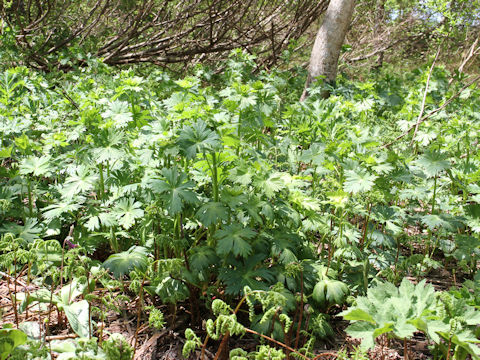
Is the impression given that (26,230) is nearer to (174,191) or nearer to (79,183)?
(79,183)

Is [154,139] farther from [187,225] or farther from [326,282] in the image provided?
[326,282]

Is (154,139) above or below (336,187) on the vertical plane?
above

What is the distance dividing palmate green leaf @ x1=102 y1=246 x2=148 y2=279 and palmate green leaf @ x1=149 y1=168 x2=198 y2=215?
270mm

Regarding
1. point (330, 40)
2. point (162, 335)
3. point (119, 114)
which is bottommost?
point (162, 335)

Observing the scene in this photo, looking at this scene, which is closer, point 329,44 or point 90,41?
point 329,44

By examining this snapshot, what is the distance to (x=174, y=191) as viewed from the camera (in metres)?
1.86

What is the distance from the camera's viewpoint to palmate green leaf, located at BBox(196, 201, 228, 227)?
6.06 ft

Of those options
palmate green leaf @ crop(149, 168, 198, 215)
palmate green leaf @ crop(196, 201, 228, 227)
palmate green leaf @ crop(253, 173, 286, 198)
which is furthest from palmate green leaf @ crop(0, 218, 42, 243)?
Result: palmate green leaf @ crop(253, 173, 286, 198)

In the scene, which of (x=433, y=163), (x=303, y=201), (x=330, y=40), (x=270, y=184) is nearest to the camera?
(x=270, y=184)

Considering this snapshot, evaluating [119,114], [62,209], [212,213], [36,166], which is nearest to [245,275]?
[212,213]

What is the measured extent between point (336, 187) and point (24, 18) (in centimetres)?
520

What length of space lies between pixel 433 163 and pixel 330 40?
10.0ft

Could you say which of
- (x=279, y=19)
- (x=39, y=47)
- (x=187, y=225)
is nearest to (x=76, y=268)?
(x=187, y=225)

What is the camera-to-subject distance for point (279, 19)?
7.11m
